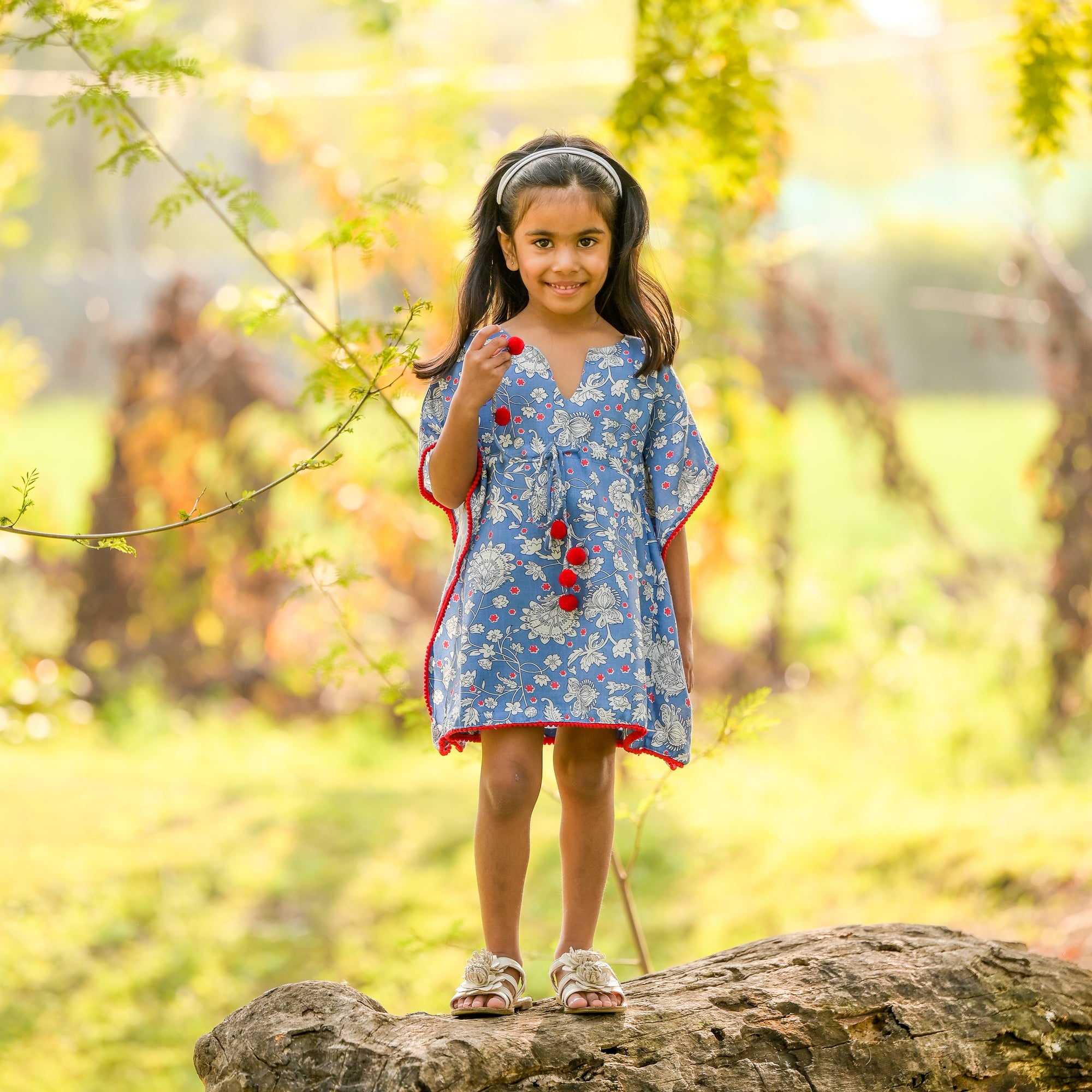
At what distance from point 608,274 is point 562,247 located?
0.19m

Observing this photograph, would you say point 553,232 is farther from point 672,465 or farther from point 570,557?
point 570,557

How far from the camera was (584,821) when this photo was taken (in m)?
2.34

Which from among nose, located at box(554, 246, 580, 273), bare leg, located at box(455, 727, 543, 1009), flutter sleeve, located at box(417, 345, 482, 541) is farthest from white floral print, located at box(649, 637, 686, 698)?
nose, located at box(554, 246, 580, 273)

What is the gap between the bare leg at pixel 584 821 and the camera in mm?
2318

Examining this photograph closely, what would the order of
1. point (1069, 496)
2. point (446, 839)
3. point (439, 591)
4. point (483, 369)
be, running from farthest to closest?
point (439, 591), point (1069, 496), point (446, 839), point (483, 369)

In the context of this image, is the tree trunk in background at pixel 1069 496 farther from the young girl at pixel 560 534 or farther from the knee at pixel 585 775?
the knee at pixel 585 775

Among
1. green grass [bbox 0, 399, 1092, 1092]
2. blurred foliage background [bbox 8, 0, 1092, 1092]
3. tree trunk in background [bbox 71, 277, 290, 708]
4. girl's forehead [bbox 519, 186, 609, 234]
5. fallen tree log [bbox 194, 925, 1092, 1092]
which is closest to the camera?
fallen tree log [bbox 194, 925, 1092, 1092]

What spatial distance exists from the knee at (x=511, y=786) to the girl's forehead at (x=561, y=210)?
955mm

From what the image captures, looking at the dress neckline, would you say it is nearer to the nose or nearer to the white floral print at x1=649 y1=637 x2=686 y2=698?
the nose

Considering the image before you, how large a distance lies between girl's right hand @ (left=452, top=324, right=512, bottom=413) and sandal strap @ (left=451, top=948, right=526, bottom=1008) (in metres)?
0.97

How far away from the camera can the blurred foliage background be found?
3.88 m

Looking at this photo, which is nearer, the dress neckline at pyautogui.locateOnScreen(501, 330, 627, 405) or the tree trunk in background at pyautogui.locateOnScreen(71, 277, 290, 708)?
the dress neckline at pyautogui.locateOnScreen(501, 330, 627, 405)

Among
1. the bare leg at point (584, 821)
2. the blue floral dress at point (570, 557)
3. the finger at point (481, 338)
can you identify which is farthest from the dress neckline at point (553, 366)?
the bare leg at point (584, 821)

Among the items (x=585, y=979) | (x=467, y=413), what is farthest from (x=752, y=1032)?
(x=467, y=413)
